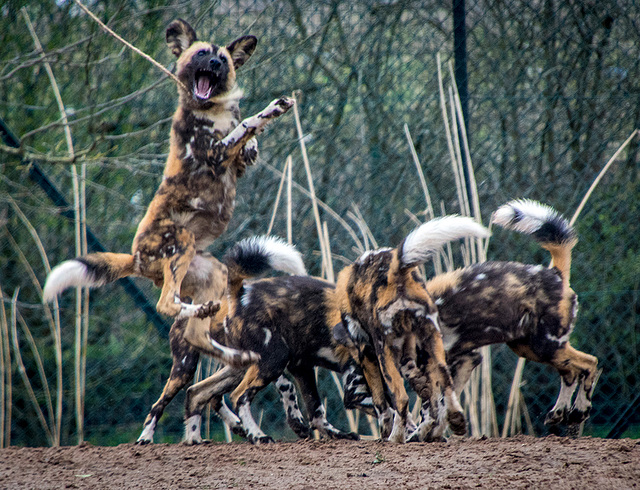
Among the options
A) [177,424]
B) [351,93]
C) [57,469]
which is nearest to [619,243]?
[351,93]

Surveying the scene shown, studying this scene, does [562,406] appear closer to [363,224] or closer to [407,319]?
[407,319]

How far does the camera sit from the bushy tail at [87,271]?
3.63 metres

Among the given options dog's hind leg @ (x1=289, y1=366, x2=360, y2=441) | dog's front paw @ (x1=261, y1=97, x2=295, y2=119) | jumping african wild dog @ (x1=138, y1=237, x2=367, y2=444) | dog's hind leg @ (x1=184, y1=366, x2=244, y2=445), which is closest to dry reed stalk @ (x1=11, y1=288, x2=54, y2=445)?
jumping african wild dog @ (x1=138, y1=237, x2=367, y2=444)

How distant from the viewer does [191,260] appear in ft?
12.6

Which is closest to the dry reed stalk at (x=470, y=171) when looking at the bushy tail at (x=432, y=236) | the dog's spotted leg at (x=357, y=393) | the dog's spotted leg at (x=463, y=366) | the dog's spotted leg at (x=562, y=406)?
the dog's spotted leg at (x=463, y=366)

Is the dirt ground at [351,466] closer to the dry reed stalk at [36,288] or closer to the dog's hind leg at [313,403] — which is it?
the dog's hind leg at [313,403]

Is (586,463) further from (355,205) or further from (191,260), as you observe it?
(355,205)

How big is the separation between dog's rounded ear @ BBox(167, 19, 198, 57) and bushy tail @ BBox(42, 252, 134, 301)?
1.22 metres

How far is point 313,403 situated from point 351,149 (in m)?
2.06

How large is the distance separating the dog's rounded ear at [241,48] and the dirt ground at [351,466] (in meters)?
2.16

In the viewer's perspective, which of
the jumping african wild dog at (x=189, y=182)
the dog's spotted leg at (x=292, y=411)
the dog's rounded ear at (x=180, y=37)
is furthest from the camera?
the dog's spotted leg at (x=292, y=411)

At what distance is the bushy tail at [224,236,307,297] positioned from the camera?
4180 mm

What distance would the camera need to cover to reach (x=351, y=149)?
218 inches

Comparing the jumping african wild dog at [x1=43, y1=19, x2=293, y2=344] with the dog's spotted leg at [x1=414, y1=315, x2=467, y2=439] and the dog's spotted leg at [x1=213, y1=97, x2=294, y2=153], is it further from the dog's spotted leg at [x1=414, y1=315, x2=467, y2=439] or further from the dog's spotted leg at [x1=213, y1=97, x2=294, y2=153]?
the dog's spotted leg at [x1=414, y1=315, x2=467, y2=439]
